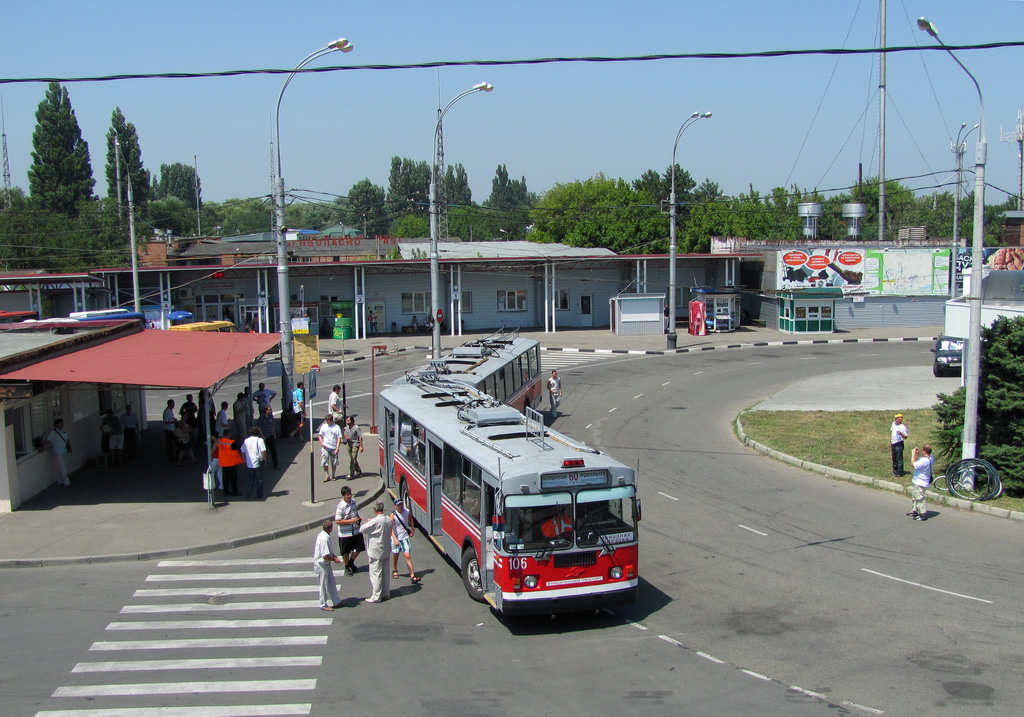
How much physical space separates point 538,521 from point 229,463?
9194 millimetres

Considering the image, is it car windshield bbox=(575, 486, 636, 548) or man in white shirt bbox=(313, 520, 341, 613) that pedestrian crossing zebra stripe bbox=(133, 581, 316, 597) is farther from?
car windshield bbox=(575, 486, 636, 548)

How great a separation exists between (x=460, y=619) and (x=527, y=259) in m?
40.9

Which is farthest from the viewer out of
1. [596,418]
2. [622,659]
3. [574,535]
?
[596,418]

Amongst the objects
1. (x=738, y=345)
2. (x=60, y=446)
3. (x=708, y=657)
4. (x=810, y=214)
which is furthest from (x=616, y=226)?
(x=708, y=657)

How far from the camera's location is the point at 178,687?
907 centimetres

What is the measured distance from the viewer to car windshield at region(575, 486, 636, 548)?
1070 cm

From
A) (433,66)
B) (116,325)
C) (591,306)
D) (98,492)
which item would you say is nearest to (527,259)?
(591,306)

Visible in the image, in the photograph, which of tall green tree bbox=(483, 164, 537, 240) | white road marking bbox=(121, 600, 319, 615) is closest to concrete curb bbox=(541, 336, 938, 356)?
white road marking bbox=(121, 600, 319, 615)

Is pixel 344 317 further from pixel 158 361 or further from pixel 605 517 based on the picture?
pixel 605 517

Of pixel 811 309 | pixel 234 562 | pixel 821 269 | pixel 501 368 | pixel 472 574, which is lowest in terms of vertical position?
pixel 234 562

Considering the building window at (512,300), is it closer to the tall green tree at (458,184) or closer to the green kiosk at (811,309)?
the green kiosk at (811,309)

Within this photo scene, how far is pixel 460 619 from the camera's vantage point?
11203 mm

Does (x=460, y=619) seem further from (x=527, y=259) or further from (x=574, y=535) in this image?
(x=527, y=259)

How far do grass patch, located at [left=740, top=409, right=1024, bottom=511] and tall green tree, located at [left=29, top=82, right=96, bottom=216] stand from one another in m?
73.3
